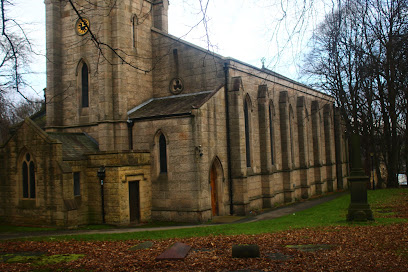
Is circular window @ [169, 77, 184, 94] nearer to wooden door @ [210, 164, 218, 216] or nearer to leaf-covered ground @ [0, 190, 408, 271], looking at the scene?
wooden door @ [210, 164, 218, 216]

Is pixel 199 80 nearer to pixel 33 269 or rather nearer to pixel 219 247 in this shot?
pixel 219 247

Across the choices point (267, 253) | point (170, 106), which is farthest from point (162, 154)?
point (267, 253)

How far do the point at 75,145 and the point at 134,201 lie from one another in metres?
4.80

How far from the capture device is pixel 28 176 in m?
20.5

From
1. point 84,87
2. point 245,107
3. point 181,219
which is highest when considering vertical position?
point 84,87

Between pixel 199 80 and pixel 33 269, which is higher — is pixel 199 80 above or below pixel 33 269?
above

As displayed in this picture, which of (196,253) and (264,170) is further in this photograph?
(264,170)

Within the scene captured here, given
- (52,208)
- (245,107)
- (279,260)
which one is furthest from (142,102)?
(279,260)

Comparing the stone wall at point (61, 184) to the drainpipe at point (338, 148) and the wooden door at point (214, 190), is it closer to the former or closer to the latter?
the wooden door at point (214, 190)

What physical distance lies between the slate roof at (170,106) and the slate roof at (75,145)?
296 centimetres

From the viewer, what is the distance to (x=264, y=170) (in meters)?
26.2

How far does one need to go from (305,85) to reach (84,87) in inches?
786

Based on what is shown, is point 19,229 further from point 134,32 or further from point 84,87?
point 134,32

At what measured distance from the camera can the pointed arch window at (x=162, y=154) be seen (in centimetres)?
2147
